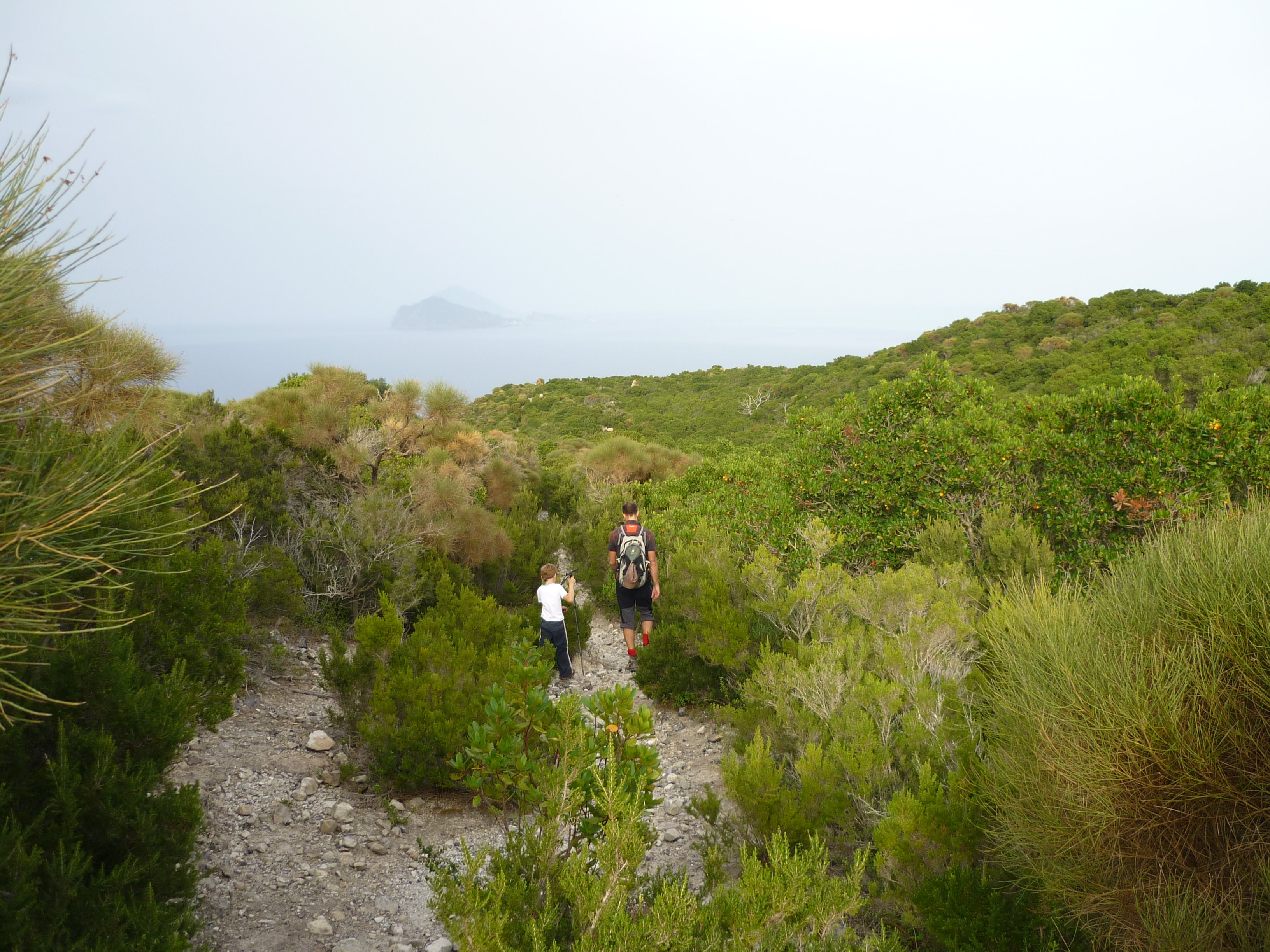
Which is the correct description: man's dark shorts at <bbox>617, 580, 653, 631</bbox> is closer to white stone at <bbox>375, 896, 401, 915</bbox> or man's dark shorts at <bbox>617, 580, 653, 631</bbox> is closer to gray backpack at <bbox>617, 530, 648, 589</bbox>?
gray backpack at <bbox>617, 530, 648, 589</bbox>

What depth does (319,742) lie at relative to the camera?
5.26 m

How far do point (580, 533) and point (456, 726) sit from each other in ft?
19.9

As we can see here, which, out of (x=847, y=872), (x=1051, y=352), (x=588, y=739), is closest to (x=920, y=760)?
(x=847, y=872)

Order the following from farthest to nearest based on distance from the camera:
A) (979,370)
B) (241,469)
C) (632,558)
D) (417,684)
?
(979,370)
(241,469)
(632,558)
(417,684)

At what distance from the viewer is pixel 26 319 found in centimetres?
226

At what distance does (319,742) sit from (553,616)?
2.34 meters

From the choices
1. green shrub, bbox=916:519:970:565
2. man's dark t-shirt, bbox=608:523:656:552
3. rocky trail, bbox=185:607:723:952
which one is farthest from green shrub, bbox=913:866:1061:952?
man's dark t-shirt, bbox=608:523:656:552

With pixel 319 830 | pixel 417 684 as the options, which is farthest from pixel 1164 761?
pixel 319 830

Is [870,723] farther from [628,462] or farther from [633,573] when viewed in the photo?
[628,462]

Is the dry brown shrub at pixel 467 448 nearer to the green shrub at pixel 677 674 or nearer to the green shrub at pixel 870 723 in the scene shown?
the green shrub at pixel 677 674

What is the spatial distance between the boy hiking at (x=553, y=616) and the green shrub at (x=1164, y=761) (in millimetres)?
4565

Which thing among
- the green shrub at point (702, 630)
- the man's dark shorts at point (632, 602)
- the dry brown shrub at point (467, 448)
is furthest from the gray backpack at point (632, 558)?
the dry brown shrub at point (467, 448)

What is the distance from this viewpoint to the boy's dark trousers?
6895 mm

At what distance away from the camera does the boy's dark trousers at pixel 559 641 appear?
689cm
